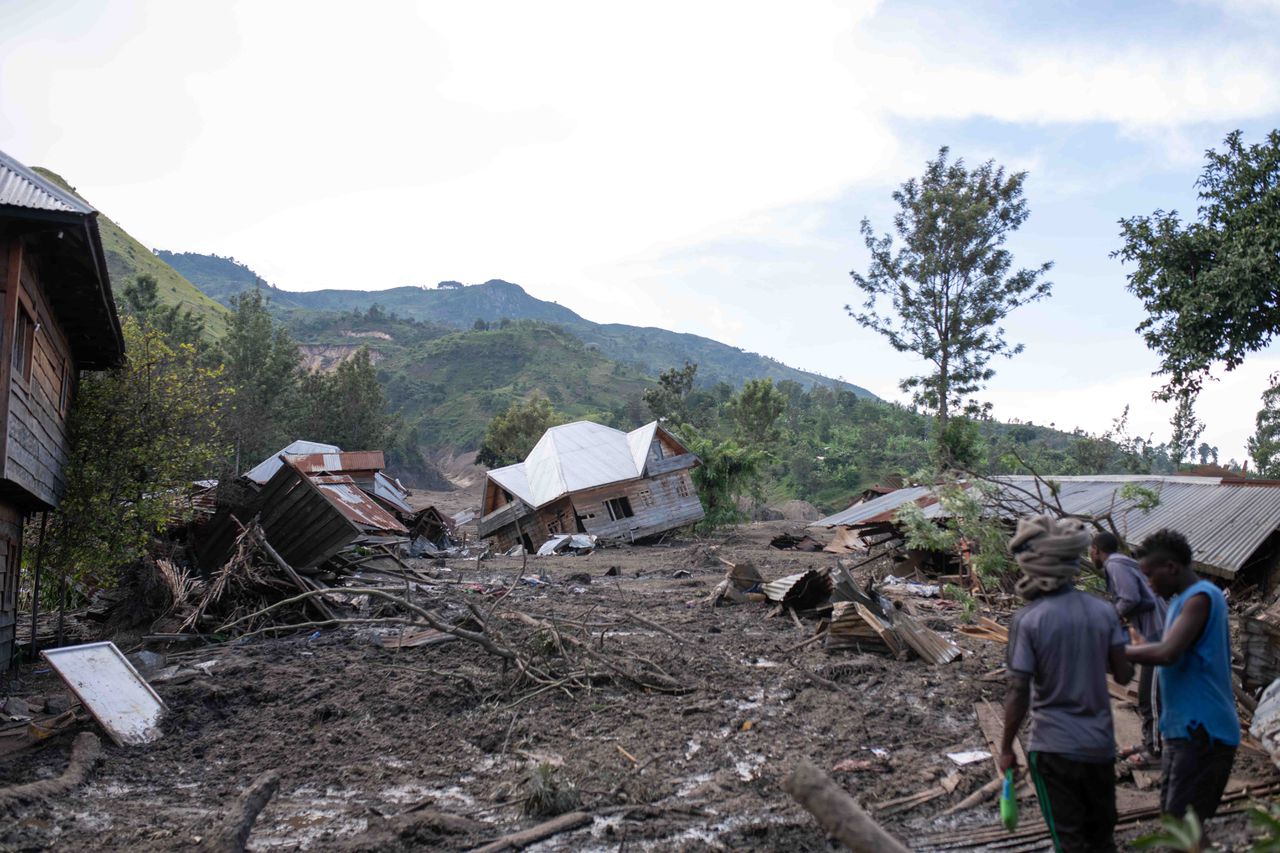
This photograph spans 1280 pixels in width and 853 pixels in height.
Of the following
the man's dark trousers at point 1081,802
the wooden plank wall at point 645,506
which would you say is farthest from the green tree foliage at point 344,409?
the man's dark trousers at point 1081,802

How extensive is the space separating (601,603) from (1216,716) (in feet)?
35.8

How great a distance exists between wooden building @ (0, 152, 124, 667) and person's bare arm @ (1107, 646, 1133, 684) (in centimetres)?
834

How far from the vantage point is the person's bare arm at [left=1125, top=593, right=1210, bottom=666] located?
11.2 feet

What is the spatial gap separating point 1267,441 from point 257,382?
45.5 metres

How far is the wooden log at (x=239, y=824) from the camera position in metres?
4.39

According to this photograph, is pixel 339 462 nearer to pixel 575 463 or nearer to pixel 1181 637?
pixel 575 463

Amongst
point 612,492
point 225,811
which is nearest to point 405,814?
point 225,811

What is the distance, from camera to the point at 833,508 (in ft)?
153

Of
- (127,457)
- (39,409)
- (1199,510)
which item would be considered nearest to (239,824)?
(39,409)

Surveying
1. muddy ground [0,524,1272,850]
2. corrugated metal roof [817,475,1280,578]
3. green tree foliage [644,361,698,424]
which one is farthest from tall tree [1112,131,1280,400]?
green tree foliage [644,361,698,424]

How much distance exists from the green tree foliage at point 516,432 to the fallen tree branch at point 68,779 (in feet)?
139

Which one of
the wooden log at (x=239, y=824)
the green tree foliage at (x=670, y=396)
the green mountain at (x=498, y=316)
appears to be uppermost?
the green mountain at (x=498, y=316)

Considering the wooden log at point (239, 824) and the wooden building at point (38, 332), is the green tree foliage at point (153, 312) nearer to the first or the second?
the wooden building at point (38, 332)

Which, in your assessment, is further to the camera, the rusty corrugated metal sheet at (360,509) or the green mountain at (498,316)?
the green mountain at (498,316)
